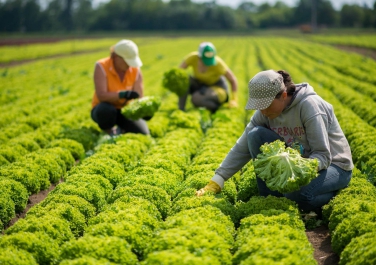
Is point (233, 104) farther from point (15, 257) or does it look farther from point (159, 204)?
point (15, 257)

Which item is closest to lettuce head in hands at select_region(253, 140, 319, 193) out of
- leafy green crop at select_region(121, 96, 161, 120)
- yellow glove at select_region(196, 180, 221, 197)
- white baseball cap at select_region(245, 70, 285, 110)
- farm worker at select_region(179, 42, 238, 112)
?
white baseball cap at select_region(245, 70, 285, 110)

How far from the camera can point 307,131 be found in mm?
5512

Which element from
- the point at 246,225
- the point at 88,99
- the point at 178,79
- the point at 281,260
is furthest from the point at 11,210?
the point at 88,99

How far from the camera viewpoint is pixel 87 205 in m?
6.16

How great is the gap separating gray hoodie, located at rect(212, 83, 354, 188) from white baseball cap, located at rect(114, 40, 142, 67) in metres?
4.30

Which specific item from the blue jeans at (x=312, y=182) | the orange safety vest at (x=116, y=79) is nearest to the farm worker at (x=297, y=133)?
the blue jeans at (x=312, y=182)

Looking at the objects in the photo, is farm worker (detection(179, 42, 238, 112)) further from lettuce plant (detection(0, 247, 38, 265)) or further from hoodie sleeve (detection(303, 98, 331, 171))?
lettuce plant (detection(0, 247, 38, 265))

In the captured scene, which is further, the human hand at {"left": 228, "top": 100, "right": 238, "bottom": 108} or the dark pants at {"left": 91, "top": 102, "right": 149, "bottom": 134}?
the human hand at {"left": 228, "top": 100, "right": 238, "bottom": 108}

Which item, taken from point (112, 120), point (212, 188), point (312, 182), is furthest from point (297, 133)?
point (112, 120)

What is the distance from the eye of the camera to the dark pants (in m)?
9.91

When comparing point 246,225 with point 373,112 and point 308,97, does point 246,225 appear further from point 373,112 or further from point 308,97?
point 373,112

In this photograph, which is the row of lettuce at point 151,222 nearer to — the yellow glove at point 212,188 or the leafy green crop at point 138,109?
the yellow glove at point 212,188

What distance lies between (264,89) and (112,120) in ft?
17.9

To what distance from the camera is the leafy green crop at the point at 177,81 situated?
489 inches
